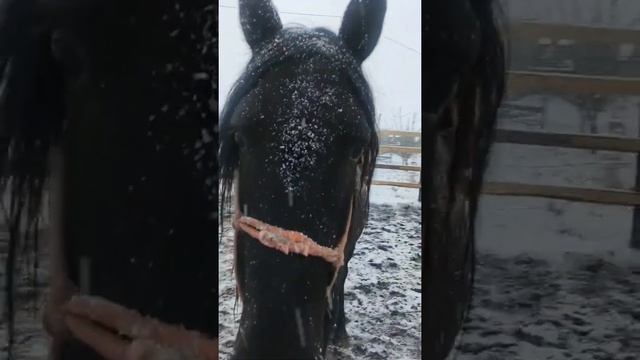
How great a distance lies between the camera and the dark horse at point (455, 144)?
299 centimetres

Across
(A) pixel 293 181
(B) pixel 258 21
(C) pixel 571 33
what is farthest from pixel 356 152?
(C) pixel 571 33

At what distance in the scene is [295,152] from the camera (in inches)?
115

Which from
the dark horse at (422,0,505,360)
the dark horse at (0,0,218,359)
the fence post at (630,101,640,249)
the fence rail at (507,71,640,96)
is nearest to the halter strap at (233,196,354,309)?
the dark horse at (0,0,218,359)

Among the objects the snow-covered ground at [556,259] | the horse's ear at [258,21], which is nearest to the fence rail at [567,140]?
the snow-covered ground at [556,259]

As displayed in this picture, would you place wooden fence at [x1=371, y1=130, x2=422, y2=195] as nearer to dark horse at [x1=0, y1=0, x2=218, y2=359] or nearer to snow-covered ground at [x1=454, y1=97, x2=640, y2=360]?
snow-covered ground at [x1=454, y1=97, x2=640, y2=360]

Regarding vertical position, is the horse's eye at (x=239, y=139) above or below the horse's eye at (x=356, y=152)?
above

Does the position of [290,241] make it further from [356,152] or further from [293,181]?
[356,152]

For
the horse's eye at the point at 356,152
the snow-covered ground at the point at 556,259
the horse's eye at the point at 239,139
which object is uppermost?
the horse's eye at the point at 239,139

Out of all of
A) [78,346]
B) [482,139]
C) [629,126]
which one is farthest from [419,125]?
[78,346]

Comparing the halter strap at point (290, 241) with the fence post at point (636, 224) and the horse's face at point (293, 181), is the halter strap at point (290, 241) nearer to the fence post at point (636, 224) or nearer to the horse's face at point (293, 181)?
the horse's face at point (293, 181)

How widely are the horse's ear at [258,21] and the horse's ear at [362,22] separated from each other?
27 cm

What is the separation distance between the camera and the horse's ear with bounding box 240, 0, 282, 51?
9.59 ft

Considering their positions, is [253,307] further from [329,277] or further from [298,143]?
[298,143]

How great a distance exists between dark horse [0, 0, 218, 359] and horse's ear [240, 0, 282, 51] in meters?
0.14
